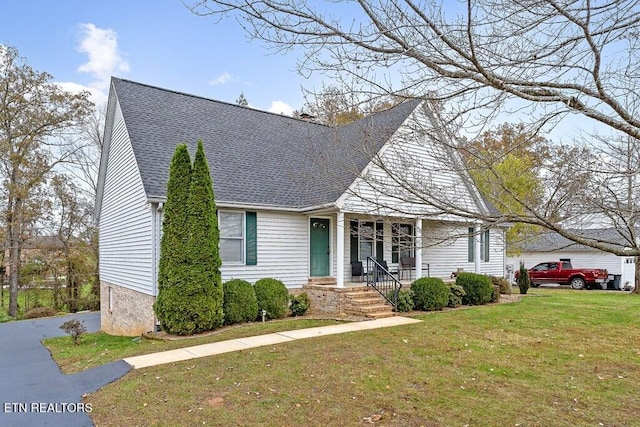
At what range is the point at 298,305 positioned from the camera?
11.5 m

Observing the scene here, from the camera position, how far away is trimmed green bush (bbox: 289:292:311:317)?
1150 centimetres

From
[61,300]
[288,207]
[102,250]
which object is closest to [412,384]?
[288,207]

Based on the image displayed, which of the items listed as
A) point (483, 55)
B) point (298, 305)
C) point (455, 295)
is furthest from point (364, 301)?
point (483, 55)

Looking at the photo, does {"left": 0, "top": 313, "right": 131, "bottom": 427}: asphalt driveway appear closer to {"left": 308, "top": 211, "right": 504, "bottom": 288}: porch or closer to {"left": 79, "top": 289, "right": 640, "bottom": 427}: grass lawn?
{"left": 79, "top": 289, "right": 640, "bottom": 427}: grass lawn

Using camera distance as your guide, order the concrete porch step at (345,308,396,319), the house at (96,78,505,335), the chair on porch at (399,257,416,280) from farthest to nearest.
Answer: the chair on porch at (399,257,416,280) → the house at (96,78,505,335) → the concrete porch step at (345,308,396,319)

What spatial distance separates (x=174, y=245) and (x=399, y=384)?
19.8 ft

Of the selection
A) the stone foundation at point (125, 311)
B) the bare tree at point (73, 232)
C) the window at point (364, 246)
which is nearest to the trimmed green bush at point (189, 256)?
the stone foundation at point (125, 311)

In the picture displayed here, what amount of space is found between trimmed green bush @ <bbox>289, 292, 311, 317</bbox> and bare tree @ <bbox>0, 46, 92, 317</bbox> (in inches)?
704

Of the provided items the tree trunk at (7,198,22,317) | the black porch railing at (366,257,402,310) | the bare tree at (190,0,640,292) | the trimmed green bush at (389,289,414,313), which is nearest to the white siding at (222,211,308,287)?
the black porch railing at (366,257,402,310)

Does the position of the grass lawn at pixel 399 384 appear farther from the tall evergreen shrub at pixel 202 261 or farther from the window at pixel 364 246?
the window at pixel 364 246

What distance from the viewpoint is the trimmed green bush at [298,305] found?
1150 cm

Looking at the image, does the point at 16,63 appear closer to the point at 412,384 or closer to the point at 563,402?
the point at 412,384

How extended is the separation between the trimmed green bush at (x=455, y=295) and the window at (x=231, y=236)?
20.4ft

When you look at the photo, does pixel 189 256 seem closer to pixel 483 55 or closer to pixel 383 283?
pixel 383 283
